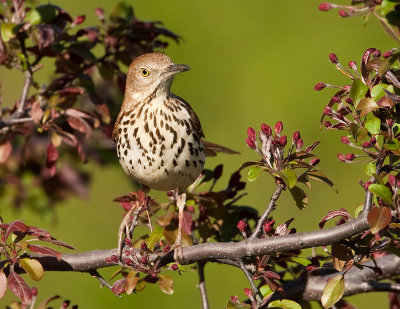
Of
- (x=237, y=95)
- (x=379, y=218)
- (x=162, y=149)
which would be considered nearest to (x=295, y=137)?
(x=379, y=218)

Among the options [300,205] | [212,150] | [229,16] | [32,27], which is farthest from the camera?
[229,16]

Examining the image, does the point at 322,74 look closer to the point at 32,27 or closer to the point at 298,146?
the point at 32,27

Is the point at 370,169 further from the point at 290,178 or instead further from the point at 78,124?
the point at 78,124

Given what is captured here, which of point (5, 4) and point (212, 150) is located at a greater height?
point (5, 4)

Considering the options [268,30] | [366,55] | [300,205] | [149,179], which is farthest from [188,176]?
[268,30]

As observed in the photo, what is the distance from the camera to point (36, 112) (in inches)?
142

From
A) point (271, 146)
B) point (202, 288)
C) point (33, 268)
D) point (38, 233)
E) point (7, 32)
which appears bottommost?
point (202, 288)

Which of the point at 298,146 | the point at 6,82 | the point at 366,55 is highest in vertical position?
the point at 366,55

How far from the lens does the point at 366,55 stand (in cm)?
268

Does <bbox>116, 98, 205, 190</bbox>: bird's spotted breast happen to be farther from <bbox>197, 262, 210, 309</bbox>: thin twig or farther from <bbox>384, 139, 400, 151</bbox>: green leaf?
<bbox>384, 139, 400, 151</bbox>: green leaf

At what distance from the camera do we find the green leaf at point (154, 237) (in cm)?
331

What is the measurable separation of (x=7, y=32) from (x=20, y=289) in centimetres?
127

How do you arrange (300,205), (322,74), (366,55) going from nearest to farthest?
(366,55) < (300,205) < (322,74)

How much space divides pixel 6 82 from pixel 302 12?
11.2ft
